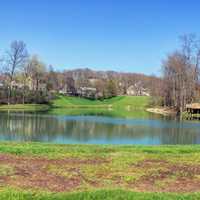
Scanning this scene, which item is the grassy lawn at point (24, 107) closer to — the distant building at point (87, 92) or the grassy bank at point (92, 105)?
the grassy bank at point (92, 105)

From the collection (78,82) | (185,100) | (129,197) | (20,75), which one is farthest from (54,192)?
(78,82)

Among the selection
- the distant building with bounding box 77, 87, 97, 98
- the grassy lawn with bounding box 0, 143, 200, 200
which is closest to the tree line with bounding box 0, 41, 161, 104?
the distant building with bounding box 77, 87, 97, 98

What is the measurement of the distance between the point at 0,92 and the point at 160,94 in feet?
99.4

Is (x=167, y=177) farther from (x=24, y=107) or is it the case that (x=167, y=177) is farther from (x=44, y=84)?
(x=44, y=84)

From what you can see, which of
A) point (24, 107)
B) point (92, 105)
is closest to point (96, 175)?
point (24, 107)

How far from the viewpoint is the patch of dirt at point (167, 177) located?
8320 mm

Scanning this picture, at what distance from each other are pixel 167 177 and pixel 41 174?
3.00 metres

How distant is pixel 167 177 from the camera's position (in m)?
9.38

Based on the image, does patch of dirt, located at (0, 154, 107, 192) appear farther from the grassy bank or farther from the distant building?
the distant building

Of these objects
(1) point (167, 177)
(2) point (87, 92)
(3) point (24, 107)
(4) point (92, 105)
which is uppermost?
(2) point (87, 92)

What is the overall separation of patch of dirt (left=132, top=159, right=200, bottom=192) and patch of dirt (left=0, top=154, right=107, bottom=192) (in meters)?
1.21

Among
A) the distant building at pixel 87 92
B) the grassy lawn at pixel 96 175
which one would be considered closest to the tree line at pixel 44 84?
the distant building at pixel 87 92

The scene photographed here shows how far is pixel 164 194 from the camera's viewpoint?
746 cm

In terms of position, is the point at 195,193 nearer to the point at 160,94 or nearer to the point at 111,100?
the point at 160,94
